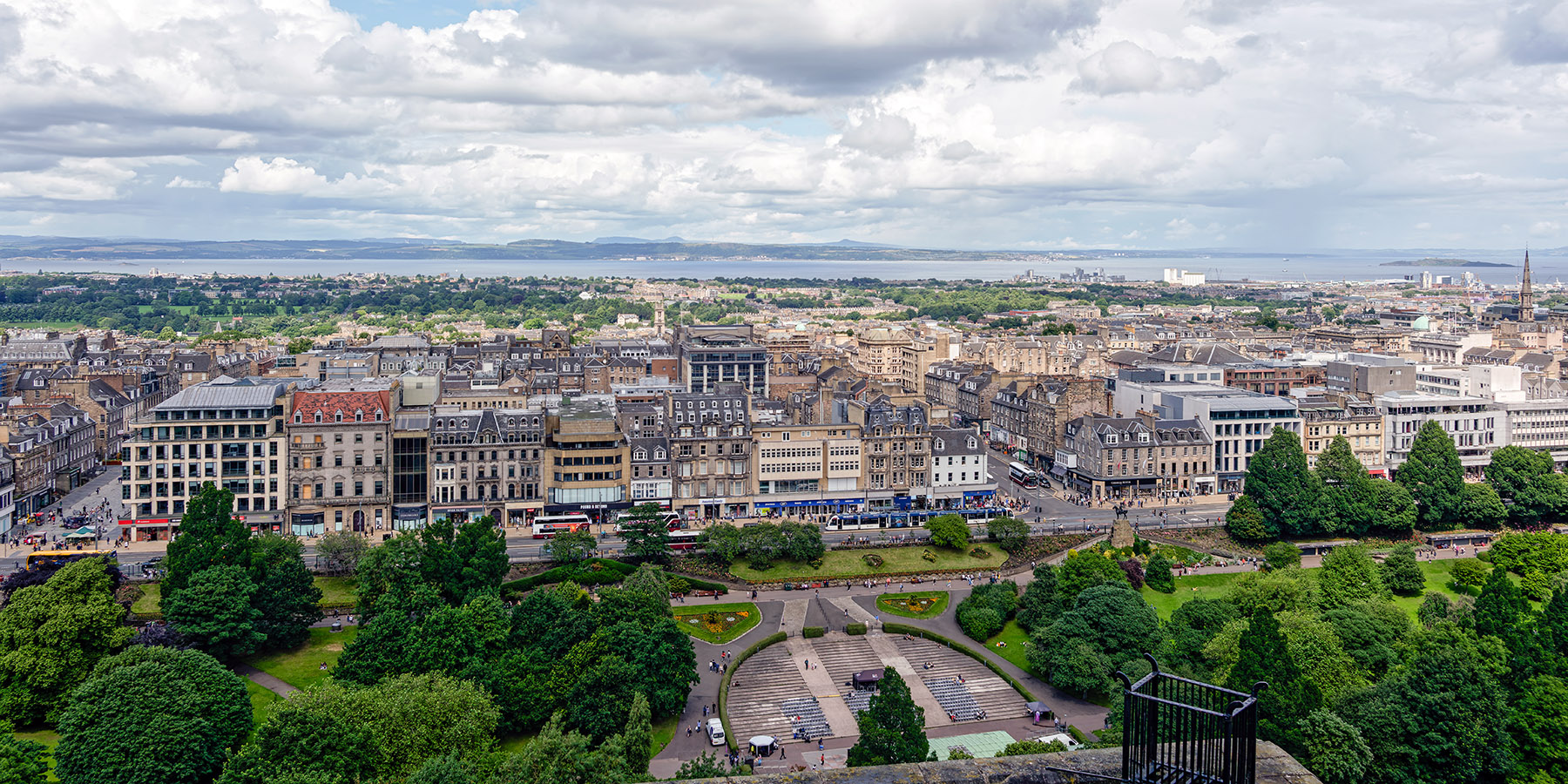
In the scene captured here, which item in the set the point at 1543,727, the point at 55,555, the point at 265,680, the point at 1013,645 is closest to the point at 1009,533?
the point at 1013,645

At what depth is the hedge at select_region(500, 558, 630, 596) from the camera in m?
66.1

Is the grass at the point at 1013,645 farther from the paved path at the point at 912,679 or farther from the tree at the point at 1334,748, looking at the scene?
the tree at the point at 1334,748

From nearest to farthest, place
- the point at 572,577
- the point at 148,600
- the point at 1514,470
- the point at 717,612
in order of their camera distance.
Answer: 1. the point at 148,600
2. the point at 717,612
3. the point at 572,577
4. the point at 1514,470

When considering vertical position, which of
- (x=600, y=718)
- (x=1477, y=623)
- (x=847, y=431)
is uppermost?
(x=847, y=431)

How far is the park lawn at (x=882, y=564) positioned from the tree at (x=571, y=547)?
9.13 meters

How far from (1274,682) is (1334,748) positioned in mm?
3090

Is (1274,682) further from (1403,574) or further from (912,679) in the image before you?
(1403,574)

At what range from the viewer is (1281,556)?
73.0 meters

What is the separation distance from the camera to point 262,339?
165 metres

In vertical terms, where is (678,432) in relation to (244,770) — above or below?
above

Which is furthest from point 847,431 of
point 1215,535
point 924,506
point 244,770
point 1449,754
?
point 244,770

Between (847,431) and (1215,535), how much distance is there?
2792 centimetres

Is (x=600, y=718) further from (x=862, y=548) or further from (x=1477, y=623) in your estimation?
(x=1477, y=623)

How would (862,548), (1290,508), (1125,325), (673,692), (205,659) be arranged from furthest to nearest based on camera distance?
(1125,325)
(1290,508)
(862,548)
(673,692)
(205,659)
